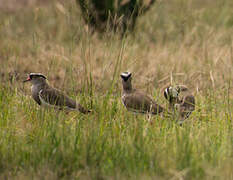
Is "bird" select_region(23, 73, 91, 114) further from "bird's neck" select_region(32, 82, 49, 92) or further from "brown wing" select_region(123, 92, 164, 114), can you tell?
"brown wing" select_region(123, 92, 164, 114)

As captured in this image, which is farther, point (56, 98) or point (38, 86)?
point (38, 86)

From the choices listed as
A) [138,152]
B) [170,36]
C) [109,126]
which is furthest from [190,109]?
[170,36]

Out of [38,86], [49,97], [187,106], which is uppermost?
[38,86]

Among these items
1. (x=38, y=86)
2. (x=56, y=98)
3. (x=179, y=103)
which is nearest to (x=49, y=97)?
(x=56, y=98)

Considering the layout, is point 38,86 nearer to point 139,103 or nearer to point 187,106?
point 139,103

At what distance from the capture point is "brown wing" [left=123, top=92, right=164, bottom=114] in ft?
15.5

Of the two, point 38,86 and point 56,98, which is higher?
point 38,86

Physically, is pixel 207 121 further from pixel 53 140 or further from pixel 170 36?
pixel 170 36

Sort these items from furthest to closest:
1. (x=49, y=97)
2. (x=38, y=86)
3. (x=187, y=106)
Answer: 1. (x=38, y=86)
2. (x=49, y=97)
3. (x=187, y=106)

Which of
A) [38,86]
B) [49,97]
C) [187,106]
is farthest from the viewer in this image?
[38,86]

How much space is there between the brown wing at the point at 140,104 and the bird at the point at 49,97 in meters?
0.49

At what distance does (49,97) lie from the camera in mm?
4891

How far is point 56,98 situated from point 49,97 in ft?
0.31

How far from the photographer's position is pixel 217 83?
21.0 feet
